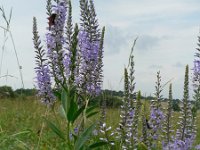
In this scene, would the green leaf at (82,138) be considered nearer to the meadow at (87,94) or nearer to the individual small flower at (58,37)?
the meadow at (87,94)

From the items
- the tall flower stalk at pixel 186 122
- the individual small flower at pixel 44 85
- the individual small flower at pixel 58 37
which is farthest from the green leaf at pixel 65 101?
the tall flower stalk at pixel 186 122

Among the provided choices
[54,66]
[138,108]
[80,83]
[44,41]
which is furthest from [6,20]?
[138,108]

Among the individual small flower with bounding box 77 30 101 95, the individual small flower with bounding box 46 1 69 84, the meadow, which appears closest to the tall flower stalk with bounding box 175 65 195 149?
the meadow

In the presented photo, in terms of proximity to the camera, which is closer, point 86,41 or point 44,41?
point 86,41

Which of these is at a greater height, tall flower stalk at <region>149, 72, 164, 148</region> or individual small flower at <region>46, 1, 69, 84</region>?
individual small flower at <region>46, 1, 69, 84</region>

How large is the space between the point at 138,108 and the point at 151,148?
1.49ft

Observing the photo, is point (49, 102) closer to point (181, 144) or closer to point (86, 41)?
point (86, 41)

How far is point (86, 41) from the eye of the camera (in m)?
3.50

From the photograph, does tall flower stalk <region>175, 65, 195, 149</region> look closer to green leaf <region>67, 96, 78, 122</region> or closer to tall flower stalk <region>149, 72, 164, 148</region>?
tall flower stalk <region>149, 72, 164, 148</region>

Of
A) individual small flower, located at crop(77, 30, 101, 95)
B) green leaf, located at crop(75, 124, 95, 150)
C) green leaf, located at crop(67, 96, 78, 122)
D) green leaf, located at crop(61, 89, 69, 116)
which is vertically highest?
individual small flower, located at crop(77, 30, 101, 95)

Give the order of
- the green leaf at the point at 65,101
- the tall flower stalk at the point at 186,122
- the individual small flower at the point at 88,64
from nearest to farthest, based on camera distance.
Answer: the green leaf at the point at 65,101 < the individual small flower at the point at 88,64 < the tall flower stalk at the point at 186,122

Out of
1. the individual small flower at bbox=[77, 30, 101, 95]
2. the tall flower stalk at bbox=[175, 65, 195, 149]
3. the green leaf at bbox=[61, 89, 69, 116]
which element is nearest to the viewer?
the green leaf at bbox=[61, 89, 69, 116]

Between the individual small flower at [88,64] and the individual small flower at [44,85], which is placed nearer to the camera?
the individual small flower at [88,64]

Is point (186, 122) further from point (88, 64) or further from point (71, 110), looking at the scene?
point (71, 110)
